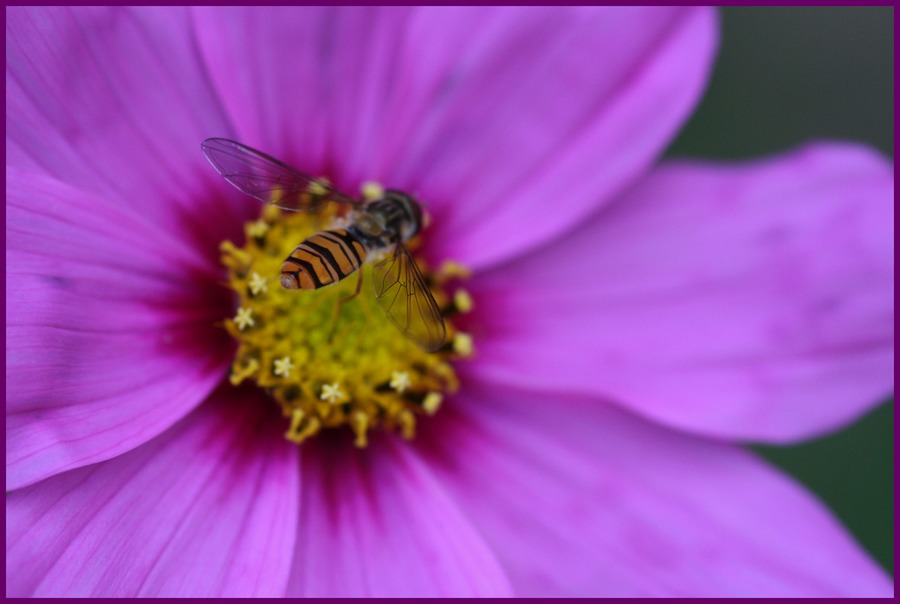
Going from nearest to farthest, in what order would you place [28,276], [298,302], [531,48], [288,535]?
[28,276], [288,535], [298,302], [531,48]

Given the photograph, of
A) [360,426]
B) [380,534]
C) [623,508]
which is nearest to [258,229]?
[360,426]

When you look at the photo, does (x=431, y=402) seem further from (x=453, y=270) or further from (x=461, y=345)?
(x=453, y=270)

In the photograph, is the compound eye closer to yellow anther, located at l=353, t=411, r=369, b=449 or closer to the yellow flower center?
the yellow flower center

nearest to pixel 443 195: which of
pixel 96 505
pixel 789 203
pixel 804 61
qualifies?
pixel 789 203

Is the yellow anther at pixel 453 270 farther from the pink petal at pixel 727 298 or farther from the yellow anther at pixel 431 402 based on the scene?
the yellow anther at pixel 431 402

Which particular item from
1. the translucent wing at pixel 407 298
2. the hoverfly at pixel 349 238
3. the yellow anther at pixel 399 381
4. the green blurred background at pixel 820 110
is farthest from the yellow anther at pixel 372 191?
the green blurred background at pixel 820 110

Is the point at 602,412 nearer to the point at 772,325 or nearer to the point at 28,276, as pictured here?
the point at 772,325

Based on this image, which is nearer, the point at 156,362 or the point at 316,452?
the point at 156,362
